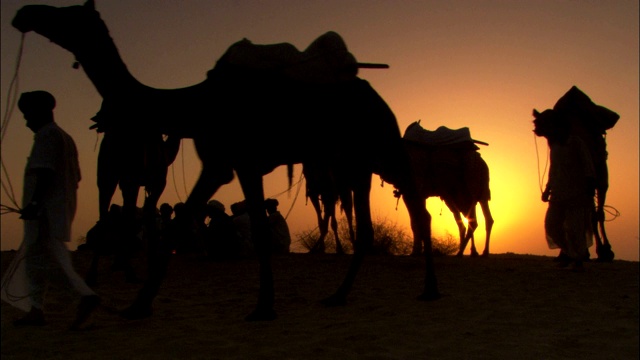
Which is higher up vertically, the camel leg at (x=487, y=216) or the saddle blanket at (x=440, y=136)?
the saddle blanket at (x=440, y=136)

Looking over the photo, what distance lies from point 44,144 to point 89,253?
7281 mm

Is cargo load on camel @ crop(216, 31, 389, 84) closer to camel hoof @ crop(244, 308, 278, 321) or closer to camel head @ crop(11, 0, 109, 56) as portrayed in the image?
camel head @ crop(11, 0, 109, 56)

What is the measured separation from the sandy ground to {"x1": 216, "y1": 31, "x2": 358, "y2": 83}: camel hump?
239 cm

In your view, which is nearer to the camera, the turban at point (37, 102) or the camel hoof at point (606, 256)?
the turban at point (37, 102)

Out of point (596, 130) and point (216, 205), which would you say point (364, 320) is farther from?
point (596, 130)

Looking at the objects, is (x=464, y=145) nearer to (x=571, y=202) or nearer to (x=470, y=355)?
(x=571, y=202)

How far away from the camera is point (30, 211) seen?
5957 millimetres

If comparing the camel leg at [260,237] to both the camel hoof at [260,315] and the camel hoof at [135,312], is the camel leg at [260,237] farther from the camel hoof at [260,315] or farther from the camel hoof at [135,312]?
the camel hoof at [135,312]

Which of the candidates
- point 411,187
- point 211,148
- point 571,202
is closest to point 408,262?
point 571,202

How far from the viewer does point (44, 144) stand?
6.18 m

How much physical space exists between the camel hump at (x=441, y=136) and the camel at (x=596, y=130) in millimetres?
2508

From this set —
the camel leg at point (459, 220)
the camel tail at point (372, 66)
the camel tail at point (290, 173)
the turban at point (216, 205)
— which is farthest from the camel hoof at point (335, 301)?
the camel leg at point (459, 220)

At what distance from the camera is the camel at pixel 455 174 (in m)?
15.1

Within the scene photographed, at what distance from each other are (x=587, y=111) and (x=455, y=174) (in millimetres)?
3079
